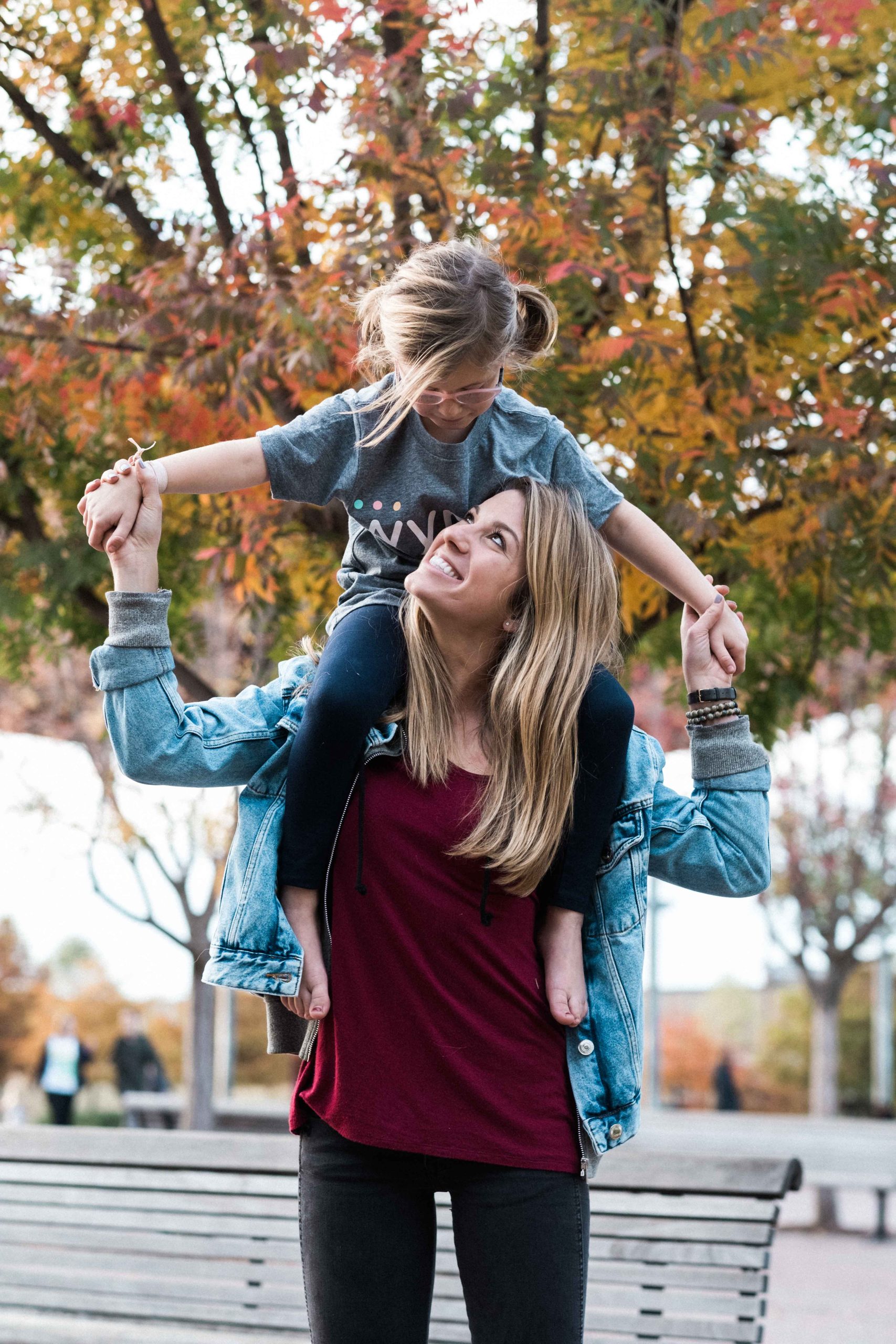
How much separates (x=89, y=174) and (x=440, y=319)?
327 cm

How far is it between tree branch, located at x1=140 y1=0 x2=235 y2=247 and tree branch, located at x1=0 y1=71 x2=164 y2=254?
252mm

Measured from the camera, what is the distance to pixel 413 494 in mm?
2227

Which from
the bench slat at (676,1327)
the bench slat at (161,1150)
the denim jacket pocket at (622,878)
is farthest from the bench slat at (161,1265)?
the denim jacket pocket at (622,878)

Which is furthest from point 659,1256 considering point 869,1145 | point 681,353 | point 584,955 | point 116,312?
point 869,1145

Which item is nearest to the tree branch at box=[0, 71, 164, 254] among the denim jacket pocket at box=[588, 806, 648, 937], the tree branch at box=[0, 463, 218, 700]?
the tree branch at box=[0, 463, 218, 700]

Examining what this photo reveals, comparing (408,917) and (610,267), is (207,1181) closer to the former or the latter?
(408,917)

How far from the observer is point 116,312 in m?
4.45

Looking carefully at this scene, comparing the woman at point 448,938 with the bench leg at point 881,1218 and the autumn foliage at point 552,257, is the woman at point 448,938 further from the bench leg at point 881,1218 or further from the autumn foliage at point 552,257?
the bench leg at point 881,1218

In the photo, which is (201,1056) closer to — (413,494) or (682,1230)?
(682,1230)

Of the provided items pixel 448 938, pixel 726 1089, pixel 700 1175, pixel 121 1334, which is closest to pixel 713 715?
pixel 448 938

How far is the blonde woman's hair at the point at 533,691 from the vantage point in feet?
6.70

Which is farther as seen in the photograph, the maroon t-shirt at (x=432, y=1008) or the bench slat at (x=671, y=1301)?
the bench slat at (x=671, y=1301)

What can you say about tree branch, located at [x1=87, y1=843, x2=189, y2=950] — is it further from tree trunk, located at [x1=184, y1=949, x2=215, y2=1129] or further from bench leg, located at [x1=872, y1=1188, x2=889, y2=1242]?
bench leg, located at [x1=872, y1=1188, x2=889, y2=1242]

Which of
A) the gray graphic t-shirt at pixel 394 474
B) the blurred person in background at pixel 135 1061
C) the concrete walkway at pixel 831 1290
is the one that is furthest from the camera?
the blurred person in background at pixel 135 1061
